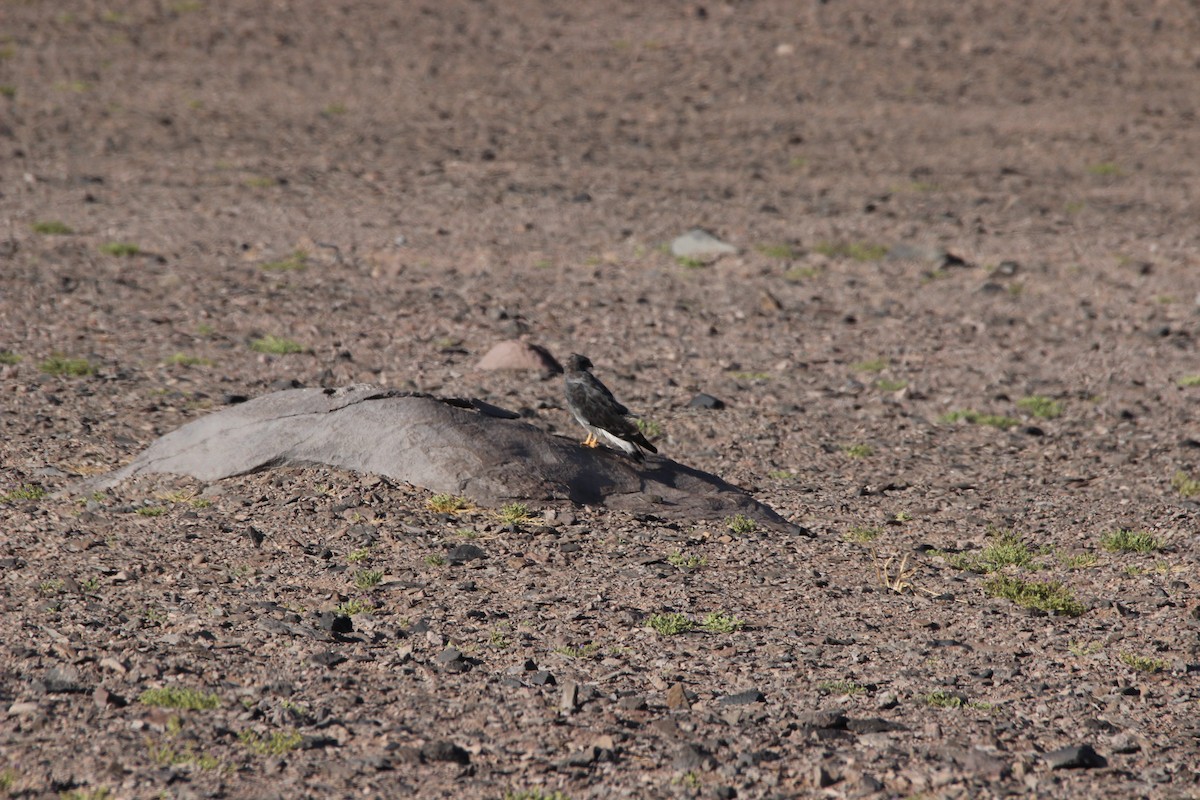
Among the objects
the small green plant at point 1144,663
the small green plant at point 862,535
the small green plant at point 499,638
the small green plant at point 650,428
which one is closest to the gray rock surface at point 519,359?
the small green plant at point 650,428

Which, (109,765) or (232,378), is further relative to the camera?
(232,378)

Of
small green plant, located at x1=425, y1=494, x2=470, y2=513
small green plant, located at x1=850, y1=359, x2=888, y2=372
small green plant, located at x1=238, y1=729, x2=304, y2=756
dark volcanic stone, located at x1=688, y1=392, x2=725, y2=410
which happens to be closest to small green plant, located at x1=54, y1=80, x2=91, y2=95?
dark volcanic stone, located at x1=688, y1=392, x2=725, y2=410

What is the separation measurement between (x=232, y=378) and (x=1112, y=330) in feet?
35.8

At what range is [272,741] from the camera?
23.1 ft

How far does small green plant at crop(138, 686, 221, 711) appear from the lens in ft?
24.0

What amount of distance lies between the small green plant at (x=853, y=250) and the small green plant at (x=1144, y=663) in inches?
476

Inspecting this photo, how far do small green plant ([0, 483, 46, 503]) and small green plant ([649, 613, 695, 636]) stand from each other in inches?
186

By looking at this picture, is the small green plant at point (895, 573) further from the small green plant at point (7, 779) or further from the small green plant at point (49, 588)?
the small green plant at point (7, 779)

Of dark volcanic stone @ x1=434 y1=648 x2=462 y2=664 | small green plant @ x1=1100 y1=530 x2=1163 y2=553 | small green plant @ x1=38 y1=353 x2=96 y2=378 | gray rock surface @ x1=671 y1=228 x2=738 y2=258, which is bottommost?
gray rock surface @ x1=671 y1=228 x2=738 y2=258

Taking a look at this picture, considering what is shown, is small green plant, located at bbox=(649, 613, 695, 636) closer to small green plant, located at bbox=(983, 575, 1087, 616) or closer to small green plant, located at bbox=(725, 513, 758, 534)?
small green plant, located at bbox=(725, 513, 758, 534)

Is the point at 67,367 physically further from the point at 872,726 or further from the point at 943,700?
the point at 943,700

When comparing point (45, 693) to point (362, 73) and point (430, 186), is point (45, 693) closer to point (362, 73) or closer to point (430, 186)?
point (430, 186)

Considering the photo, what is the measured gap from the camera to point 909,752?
7301mm

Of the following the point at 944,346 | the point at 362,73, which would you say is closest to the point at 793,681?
the point at 944,346
